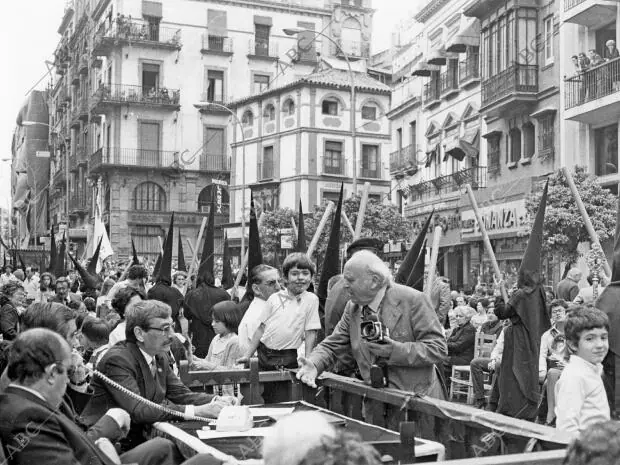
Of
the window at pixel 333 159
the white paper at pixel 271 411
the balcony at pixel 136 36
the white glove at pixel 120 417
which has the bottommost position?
the white paper at pixel 271 411

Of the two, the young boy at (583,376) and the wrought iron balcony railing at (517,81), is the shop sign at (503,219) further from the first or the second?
the young boy at (583,376)

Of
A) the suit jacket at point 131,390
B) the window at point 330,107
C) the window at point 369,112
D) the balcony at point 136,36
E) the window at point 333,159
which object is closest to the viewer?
the suit jacket at point 131,390

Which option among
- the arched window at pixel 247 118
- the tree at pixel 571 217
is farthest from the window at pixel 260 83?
the tree at pixel 571 217

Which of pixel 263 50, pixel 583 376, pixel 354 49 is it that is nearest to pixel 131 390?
pixel 583 376

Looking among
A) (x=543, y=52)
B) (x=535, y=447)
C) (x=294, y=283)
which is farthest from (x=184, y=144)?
(x=535, y=447)

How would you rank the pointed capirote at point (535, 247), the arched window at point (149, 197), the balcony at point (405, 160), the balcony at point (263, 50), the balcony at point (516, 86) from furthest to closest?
the balcony at point (263, 50) → the arched window at point (149, 197) → the balcony at point (405, 160) → the balcony at point (516, 86) → the pointed capirote at point (535, 247)

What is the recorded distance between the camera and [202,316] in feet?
38.9

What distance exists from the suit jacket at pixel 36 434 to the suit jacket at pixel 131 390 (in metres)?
1.30

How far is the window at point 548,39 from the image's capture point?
26.3 m

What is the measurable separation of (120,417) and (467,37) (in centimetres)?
2753

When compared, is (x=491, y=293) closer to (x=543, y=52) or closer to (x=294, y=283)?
(x=294, y=283)

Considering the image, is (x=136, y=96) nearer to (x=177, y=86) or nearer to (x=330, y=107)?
(x=177, y=86)

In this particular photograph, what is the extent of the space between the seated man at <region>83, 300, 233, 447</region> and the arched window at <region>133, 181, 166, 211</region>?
49.9 m

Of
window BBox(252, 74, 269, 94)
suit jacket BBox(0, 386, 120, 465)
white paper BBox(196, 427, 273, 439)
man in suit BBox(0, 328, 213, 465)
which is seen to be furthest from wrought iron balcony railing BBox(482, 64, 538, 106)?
window BBox(252, 74, 269, 94)
